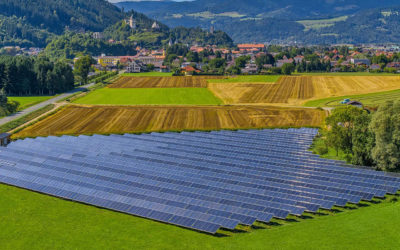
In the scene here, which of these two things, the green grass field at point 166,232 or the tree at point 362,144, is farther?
the tree at point 362,144

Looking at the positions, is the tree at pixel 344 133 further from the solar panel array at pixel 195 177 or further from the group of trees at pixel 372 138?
the solar panel array at pixel 195 177

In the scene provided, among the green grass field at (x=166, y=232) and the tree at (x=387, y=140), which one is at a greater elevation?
the tree at (x=387, y=140)

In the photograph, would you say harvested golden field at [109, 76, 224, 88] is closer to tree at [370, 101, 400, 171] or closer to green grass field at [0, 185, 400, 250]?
tree at [370, 101, 400, 171]

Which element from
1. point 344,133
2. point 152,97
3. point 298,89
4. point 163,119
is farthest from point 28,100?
point 344,133

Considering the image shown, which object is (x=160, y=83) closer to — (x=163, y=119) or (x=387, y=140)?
(x=163, y=119)

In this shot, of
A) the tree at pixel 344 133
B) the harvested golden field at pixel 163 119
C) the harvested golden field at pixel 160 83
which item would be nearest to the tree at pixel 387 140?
the tree at pixel 344 133

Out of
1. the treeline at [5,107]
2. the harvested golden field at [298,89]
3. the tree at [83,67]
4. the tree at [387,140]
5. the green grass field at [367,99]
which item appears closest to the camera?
the tree at [387,140]
